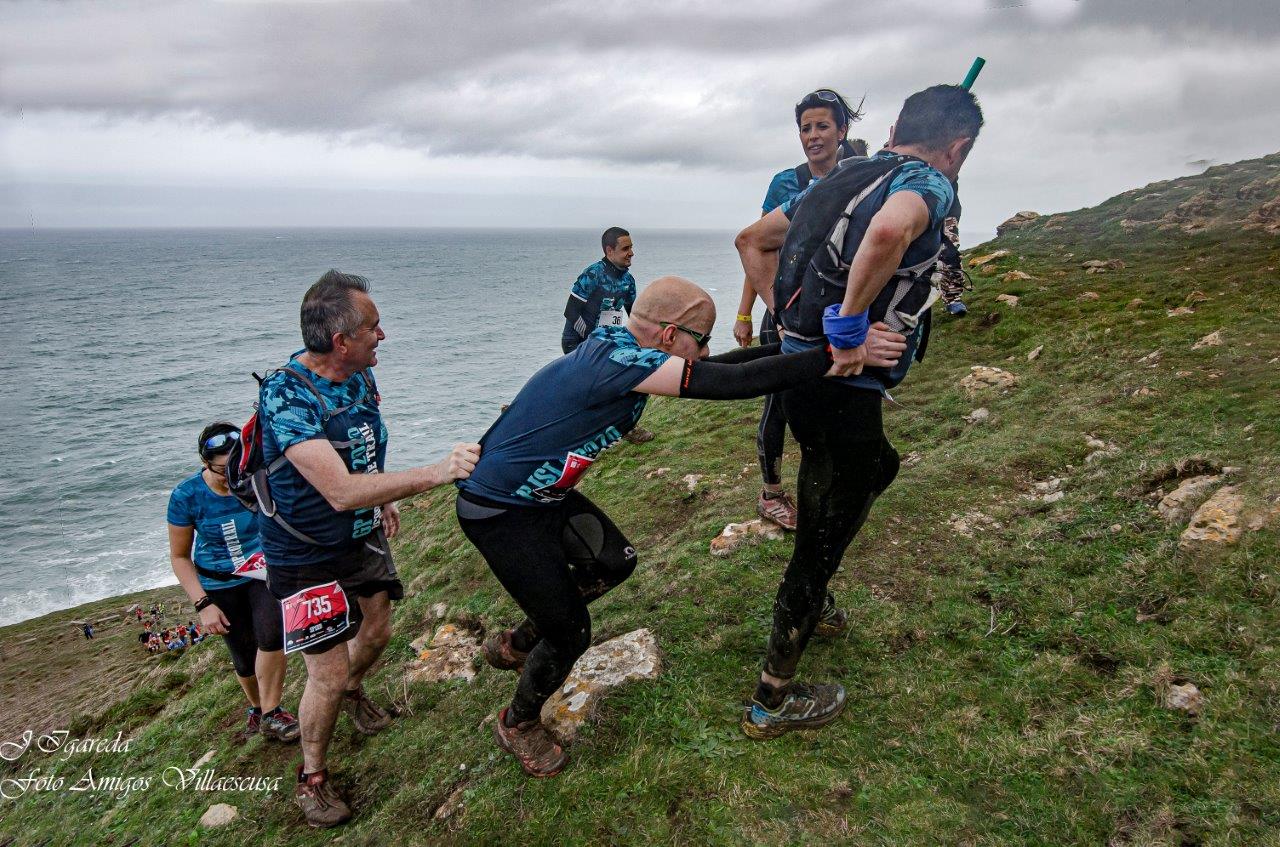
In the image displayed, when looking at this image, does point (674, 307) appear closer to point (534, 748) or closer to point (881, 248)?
point (881, 248)

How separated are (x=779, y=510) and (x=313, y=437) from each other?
13.4 feet

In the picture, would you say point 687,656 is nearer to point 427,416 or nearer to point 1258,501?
Result: point 1258,501

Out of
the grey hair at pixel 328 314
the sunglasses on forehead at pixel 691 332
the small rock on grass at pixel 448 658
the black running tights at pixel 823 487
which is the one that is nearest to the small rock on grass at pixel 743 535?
the black running tights at pixel 823 487

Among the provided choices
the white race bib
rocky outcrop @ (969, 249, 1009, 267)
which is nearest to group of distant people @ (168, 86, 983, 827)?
the white race bib

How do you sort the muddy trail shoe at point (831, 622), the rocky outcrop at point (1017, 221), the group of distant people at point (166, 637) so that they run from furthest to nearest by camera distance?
the rocky outcrop at point (1017, 221) < the group of distant people at point (166, 637) < the muddy trail shoe at point (831, 622)

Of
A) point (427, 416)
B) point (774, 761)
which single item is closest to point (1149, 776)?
point (774, 761)

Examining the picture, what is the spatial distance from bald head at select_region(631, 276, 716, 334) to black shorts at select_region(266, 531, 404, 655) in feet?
8.93

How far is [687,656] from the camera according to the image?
15.5ft

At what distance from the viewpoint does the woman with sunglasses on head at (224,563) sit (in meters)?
5.36

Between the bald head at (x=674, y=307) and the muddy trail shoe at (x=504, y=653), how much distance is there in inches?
101

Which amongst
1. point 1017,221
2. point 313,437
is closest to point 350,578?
point 313,437

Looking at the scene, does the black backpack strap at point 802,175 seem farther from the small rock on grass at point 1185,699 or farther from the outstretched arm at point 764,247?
the small rock on grass at point 1185,699

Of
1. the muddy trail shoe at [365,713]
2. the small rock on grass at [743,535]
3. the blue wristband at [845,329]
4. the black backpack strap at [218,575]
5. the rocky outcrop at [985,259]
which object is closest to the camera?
the blue wristband at [845,329]

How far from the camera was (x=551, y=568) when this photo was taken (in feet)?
12.2
